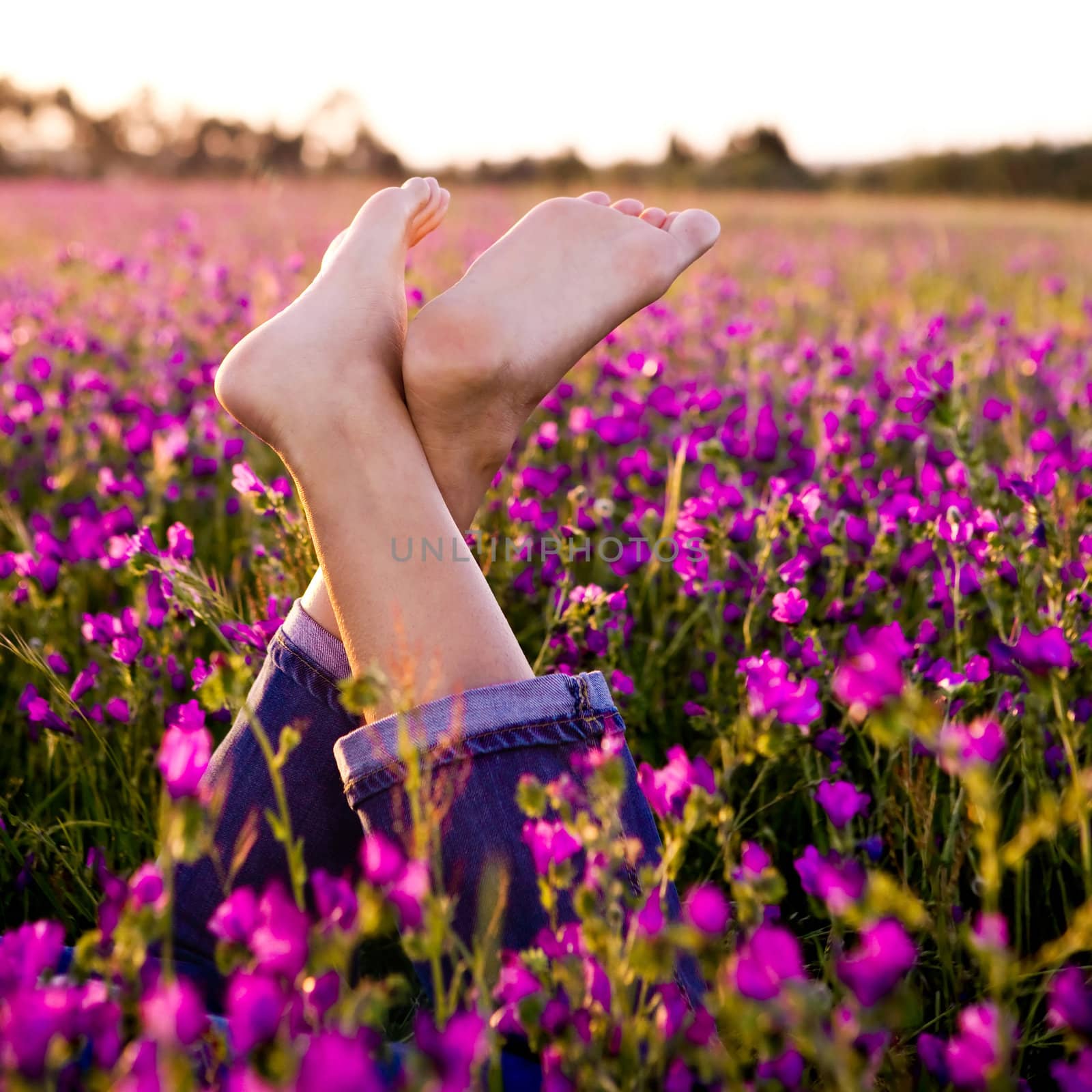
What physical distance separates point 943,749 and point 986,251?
7682 millimetres

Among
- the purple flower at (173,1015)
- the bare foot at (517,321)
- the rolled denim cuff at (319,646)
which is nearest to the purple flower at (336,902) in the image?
the purple flower at (173,1015)

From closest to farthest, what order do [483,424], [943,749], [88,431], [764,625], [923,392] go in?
[943,749]
[483,424]
[923,392]
[764,625]
[88,431]

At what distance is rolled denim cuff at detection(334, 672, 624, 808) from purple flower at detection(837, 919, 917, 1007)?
1.52ft

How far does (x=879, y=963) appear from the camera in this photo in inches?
22.3

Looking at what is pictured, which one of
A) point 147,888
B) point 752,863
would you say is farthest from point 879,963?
point 147,888

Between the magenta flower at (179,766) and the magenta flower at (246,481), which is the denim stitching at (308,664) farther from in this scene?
the magenta flower at (179,766)

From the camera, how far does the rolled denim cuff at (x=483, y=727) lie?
100cm

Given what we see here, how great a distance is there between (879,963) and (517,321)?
1044 mm

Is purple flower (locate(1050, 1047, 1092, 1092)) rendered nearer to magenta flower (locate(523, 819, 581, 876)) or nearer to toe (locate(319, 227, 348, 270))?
magenta flower (locate(523, 819, 581, 876))

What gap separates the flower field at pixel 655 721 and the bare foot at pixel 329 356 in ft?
0.55

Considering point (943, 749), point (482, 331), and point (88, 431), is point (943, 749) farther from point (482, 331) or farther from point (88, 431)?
point (88, 431)

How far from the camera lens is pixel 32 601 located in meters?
1.56

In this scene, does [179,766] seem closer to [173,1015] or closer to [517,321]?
[173,1015]

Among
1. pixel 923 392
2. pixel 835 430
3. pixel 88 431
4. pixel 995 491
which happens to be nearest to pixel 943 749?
pixel 923 392
